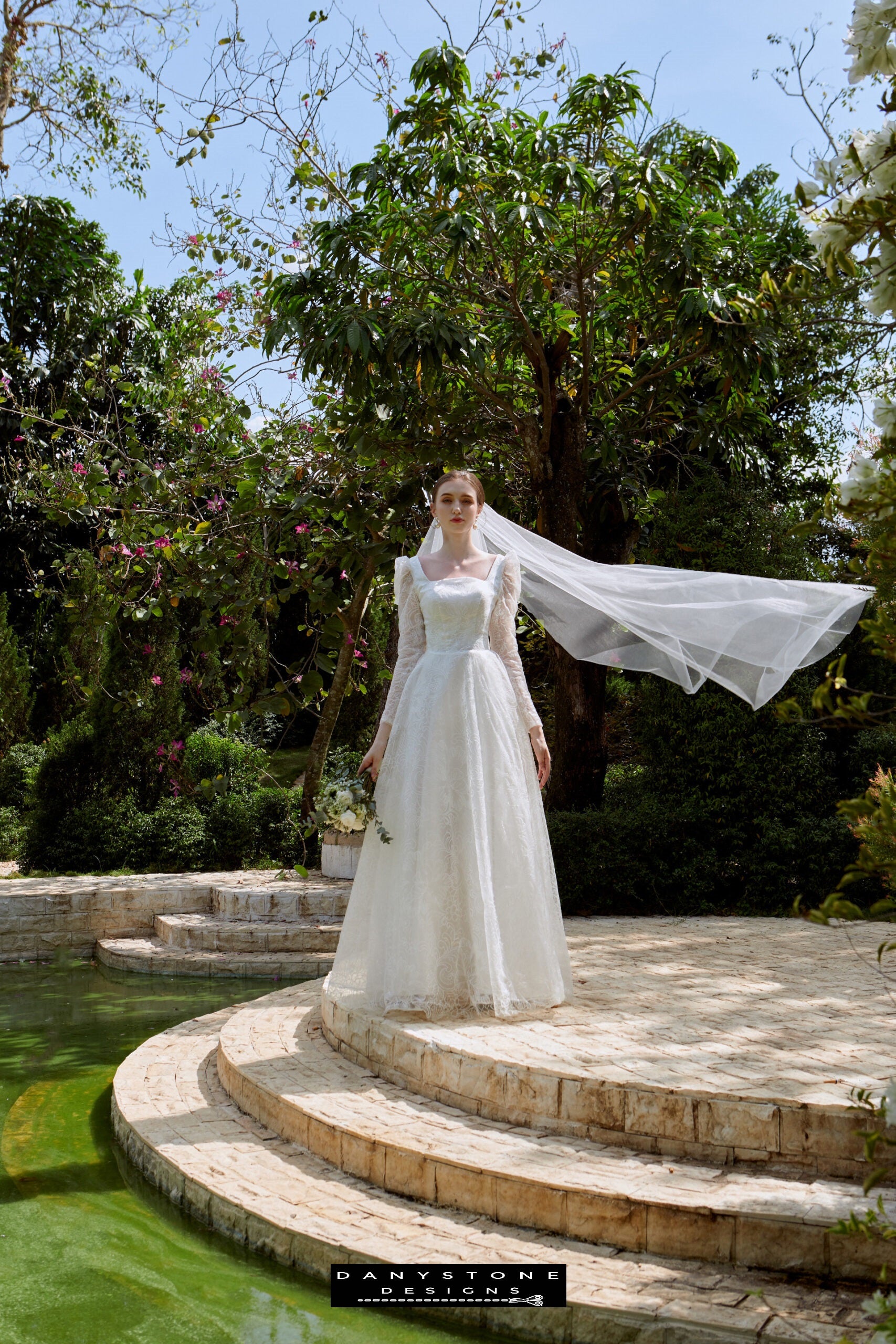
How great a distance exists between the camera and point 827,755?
8.19 meters

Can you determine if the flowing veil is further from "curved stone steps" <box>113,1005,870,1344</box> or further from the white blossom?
the white blossom

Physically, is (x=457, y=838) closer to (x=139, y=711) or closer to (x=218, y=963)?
(x=218, y=963)

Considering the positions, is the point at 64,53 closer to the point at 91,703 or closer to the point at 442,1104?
the point at 91,703

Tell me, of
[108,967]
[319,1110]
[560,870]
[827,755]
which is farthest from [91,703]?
[319,1110]

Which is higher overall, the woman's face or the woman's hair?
the woman's hair

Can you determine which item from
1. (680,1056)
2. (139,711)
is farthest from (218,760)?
(680,1056)

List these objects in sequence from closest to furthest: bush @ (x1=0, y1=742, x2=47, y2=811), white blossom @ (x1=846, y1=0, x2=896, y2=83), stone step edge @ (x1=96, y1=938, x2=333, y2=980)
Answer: white blossom @ (x1=846, y1=0, x2=896, y2=83)
stone step edge @ (x1=96, y1=938, x2=333, y2=980)
bush @ (x1=0, y1=742, x2=47, y2=811)

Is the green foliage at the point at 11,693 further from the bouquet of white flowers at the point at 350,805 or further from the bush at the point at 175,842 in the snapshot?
the bouquet of white flowers at the point at 350,805

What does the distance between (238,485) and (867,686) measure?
5114mm

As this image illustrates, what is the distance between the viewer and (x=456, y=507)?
472 cm

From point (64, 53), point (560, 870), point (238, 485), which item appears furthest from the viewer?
point (64, 53)

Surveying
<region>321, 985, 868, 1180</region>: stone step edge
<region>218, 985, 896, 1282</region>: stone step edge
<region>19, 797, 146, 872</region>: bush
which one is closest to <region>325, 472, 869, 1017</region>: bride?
<region>321, 985, 868, 1180</region>: stone step edge

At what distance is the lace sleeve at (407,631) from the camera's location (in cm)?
473

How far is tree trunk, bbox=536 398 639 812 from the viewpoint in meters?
8.51
